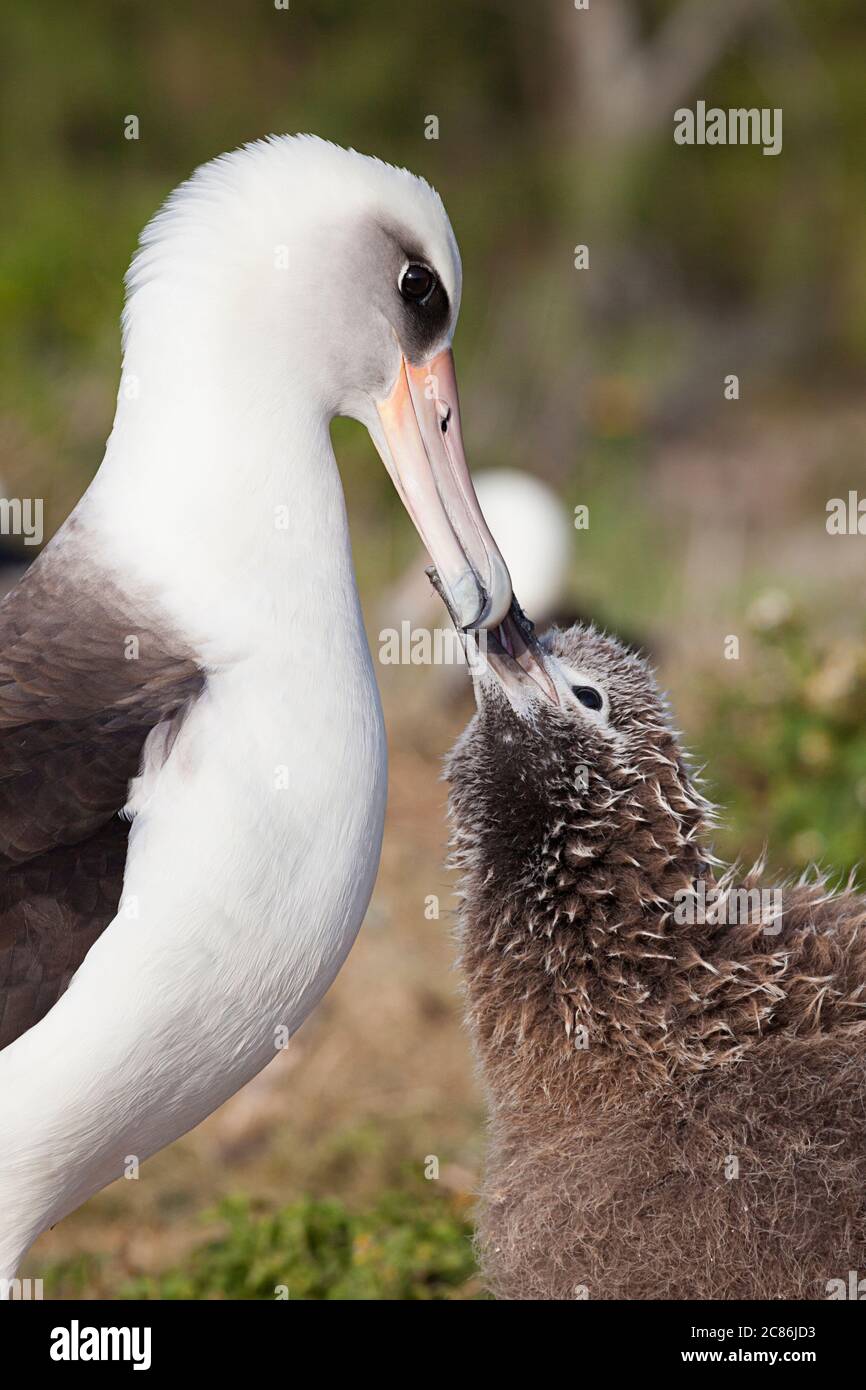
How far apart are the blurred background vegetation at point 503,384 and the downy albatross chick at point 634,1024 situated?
779mm

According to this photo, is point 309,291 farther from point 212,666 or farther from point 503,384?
point 503,384

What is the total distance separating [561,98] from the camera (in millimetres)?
18281

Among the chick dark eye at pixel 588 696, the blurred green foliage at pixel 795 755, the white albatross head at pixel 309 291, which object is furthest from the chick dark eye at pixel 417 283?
the blurred green foliage at pixel 795 755

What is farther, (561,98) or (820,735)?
(561,98)

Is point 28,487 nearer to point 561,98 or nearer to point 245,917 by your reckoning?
point 245,917

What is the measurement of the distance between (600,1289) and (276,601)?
51.3 inches

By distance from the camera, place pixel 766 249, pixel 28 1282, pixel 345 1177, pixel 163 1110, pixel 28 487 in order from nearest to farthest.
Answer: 1. pixel 163 1110
2. pixel 28 1282
3. pixel 345 1177
4. pixel 28 487
5. pixel 766 249

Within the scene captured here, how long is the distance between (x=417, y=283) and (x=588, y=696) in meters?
0.82

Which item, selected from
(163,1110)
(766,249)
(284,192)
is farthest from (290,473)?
(766,249)

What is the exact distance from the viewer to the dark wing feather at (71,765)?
106 inches

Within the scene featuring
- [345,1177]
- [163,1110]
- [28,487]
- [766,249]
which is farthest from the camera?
[766,249]

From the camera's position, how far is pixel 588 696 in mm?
3176

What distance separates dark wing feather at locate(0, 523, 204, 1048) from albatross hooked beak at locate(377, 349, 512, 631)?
544 mm

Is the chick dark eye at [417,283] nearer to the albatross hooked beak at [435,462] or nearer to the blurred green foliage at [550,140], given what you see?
the albatross hooked beak at [435,462]
